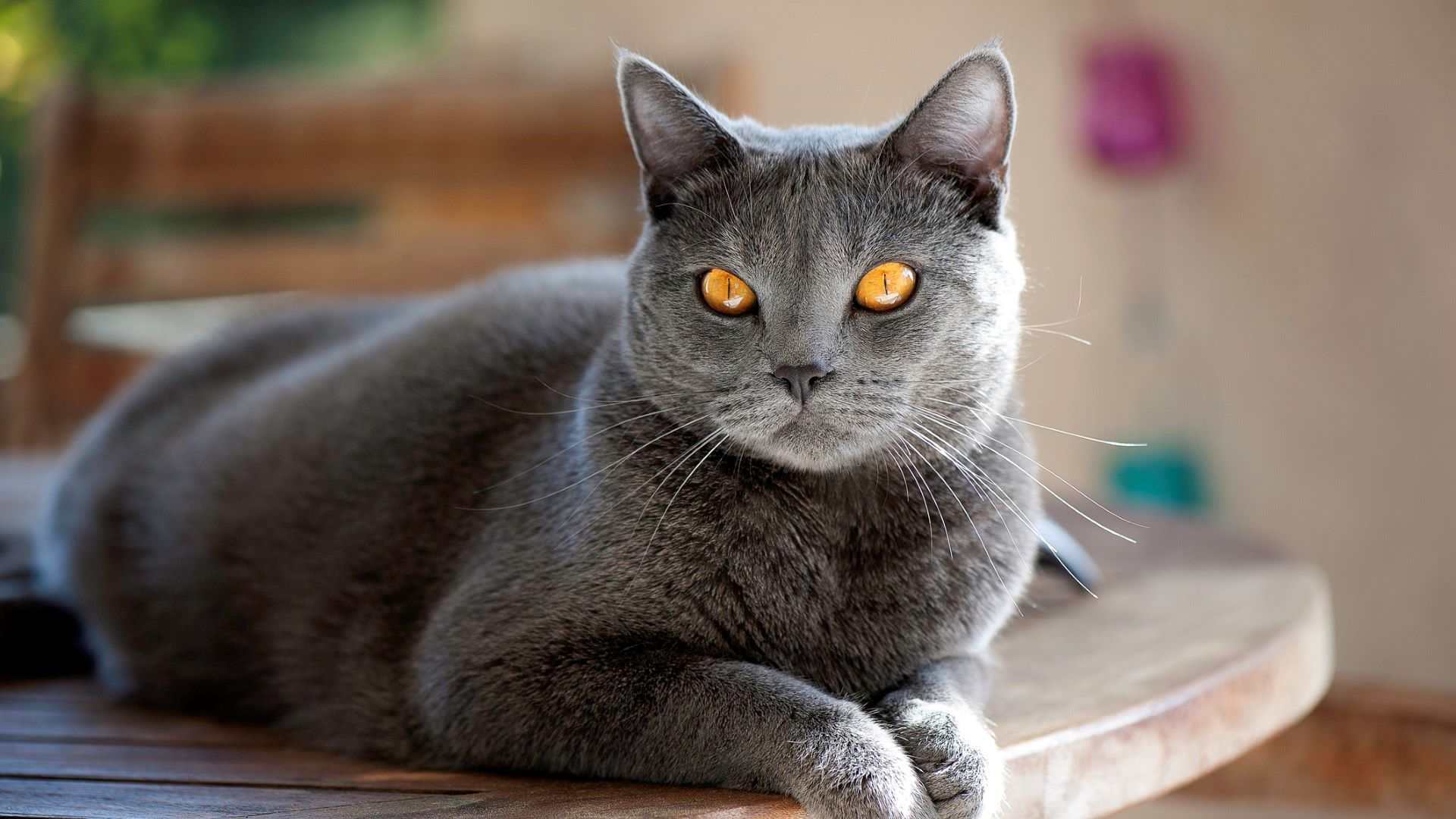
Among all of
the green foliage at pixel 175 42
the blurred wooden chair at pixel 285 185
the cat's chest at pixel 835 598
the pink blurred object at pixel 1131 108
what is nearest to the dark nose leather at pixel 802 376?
the cat's chest at pixel 835 598

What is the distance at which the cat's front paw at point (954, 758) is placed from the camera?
0.77 m

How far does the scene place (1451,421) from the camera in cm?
232

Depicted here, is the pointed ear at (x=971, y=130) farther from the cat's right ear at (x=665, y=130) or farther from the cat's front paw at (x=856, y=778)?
the cat's front paw at (x=856, y=778)

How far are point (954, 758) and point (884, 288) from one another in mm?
333

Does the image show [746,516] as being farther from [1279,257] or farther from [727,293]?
[1279,257]

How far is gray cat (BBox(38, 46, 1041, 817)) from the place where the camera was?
0.83 meters

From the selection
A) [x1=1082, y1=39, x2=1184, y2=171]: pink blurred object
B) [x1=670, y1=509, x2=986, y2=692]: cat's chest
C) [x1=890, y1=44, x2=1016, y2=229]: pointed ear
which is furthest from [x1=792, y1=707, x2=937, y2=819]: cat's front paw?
[x1=1082, y1=39, x2=1184, y2=171]: pink blurred object

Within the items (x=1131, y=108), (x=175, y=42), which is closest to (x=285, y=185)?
(x=175, y=42)

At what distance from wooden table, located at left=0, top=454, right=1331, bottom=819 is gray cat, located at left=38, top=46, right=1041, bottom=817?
0.15ft

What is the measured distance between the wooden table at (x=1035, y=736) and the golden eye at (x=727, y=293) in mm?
344

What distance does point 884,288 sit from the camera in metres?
0.88

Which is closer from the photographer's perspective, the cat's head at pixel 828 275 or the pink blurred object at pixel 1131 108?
the cat's head at pixel 828 275

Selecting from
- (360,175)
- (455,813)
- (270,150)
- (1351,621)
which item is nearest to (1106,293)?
(1351,621)

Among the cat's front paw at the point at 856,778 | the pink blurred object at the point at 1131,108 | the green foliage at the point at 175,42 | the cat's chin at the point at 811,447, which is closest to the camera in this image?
the cat's front paw at the point at 856,778
